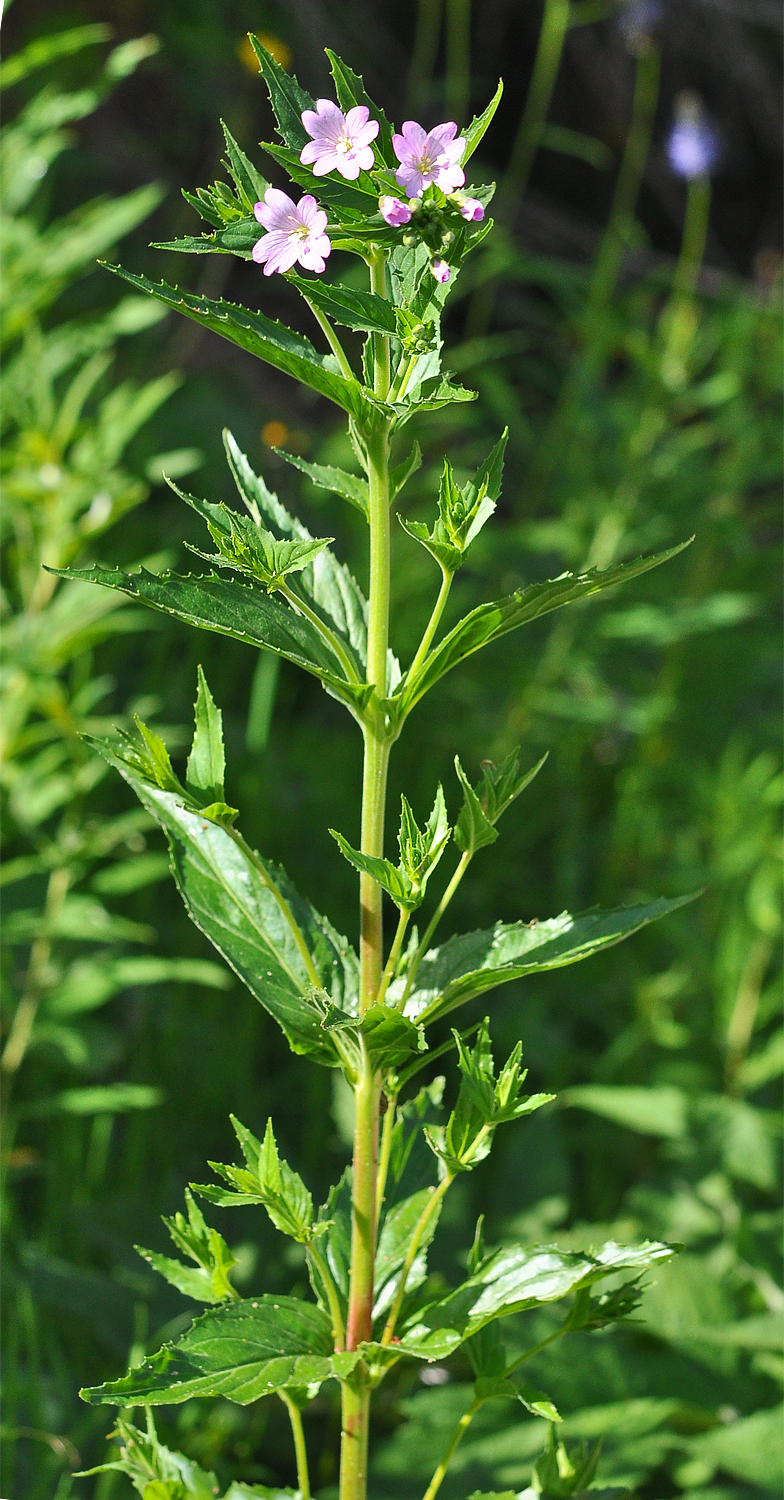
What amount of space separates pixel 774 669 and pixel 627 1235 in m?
1.24

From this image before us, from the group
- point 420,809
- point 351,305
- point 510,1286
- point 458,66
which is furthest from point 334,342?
point 458,66

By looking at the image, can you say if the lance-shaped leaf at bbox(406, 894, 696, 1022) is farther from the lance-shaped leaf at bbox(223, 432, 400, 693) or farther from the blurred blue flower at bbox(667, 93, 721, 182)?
the blurred blue flower at bbox(667, 93, 721, 182)

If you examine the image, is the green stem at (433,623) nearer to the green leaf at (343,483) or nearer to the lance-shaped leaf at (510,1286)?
the green leaf at (343,483)

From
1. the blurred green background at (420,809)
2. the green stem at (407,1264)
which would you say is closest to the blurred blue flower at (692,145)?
the blurred green background at (420,809)

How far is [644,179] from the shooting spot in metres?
3.62

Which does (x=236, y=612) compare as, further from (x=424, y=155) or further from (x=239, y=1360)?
(x=239, y=1360)

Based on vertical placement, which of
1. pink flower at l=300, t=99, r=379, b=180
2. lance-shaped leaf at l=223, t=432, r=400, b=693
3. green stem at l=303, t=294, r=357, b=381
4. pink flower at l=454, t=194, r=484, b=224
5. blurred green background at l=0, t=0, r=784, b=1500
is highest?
pink flower at l=300, t=99, r=379, b=180

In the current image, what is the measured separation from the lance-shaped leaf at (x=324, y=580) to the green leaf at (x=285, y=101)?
5.6 inches

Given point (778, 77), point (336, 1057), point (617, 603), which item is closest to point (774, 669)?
point (617, 603)

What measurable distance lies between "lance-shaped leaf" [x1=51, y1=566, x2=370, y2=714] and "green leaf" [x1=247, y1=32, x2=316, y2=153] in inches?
7.6

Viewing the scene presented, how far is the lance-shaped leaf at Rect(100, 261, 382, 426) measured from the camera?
19.9 inches

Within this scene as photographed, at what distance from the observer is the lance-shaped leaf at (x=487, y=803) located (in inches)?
22.8

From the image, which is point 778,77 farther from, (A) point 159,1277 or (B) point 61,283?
(A) point 159,1277

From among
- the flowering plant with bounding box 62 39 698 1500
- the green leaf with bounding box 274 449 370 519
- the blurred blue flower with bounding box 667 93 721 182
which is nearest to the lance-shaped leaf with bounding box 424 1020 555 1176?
the flowering plant with bounding box 62 39 698 1500
